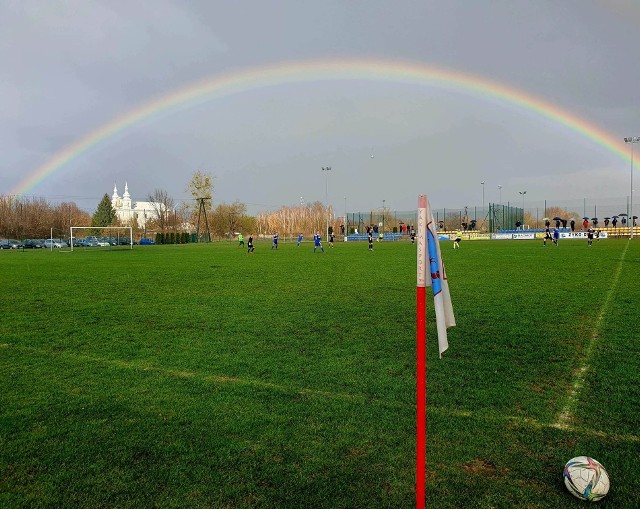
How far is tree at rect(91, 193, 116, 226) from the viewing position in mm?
109438

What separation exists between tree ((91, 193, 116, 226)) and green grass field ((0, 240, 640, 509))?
10654cm

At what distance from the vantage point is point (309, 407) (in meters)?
5.35

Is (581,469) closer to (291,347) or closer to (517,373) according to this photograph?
(517,373)

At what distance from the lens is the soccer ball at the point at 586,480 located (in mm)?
3520

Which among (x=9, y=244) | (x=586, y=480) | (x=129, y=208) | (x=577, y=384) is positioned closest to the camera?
(x=586, y=480)

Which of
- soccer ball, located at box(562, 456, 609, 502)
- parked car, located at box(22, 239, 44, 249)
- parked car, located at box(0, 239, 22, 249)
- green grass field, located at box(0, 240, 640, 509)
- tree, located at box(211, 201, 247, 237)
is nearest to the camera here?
soccer ball, located at box(562, 456, 609, 502)

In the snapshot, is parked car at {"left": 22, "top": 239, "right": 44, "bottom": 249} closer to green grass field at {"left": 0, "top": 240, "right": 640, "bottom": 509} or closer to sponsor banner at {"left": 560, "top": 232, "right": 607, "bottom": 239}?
green grass field at {"left": 0, "top": 240, "right": 640, "bottom": 509}

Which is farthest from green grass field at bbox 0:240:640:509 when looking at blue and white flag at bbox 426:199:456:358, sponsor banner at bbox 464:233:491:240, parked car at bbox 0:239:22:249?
parked car at bbox 0:239:22:249

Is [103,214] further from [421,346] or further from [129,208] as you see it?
[421,346]

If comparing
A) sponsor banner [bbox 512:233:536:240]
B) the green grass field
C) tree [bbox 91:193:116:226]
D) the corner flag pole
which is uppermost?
tree [bbox 91:193:116:226]

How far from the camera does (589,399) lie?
5.48 m

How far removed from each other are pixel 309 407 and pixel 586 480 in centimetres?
268

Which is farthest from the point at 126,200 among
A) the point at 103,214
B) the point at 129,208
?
the point at 103,214

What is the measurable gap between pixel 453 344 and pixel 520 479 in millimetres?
4239
